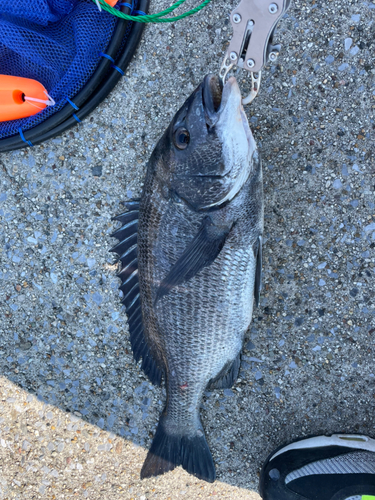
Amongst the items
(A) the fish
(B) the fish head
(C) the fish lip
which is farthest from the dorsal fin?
(C) the fish lip

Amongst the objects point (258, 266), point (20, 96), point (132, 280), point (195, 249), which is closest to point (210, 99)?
point (195, 249)

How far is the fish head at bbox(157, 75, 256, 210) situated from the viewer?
1.23 m

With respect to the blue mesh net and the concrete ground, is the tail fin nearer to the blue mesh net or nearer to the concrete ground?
the concrete ground

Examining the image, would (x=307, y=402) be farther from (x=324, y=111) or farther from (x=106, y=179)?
(x=106, y=179)

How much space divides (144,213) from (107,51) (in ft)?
2.93

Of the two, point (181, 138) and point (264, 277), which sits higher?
point (181, 138)

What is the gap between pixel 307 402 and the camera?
1.81 meters

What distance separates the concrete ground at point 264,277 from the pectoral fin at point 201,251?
49cm

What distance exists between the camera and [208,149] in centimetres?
127

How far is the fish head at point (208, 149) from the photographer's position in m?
1.23

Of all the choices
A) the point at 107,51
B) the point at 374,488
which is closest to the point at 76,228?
the point at 107,51

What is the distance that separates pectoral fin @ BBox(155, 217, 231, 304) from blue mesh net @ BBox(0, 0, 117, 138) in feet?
3.47

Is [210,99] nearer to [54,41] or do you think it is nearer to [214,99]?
[214,99]

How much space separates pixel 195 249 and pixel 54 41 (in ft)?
4.23
